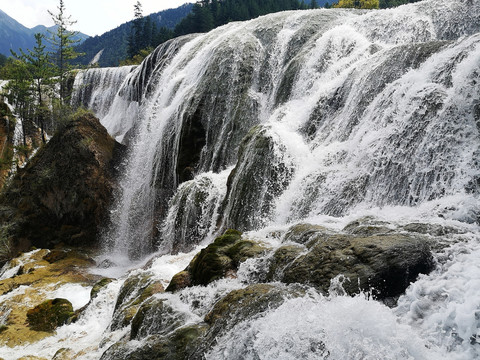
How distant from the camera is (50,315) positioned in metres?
11.0

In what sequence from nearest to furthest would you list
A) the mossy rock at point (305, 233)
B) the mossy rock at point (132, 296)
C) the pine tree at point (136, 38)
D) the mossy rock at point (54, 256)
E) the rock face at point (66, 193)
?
the mossy rock at point (305, 233) → the mossy rock at point (132, 296) → the mossy rock at point (54, 256) → the rock face at point (66, 193) → the pine tree at point (136, 38)

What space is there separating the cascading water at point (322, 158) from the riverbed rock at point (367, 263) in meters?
0.24

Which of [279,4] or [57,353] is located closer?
[57,353]

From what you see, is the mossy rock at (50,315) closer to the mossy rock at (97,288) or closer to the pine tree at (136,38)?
the mossy rock at (97,288)

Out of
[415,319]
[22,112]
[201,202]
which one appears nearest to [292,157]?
[201,202]

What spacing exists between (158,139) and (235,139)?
497 cm

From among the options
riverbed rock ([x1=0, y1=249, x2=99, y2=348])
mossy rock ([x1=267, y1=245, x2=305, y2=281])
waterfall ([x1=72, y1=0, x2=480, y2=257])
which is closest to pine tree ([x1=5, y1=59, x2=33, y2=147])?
waterfall ([x1=72, y1=0, x2=480, y2=257])

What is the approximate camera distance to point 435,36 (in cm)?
1501

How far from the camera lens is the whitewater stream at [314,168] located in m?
4.30

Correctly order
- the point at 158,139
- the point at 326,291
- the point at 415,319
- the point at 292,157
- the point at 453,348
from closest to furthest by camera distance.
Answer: the point at 453,348
the point at 415,319
the point at 326,291
the point at 292,157
the point at 158,139

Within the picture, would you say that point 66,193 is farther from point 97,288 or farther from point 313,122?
point 313,122

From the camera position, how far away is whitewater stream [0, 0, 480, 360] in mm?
4297

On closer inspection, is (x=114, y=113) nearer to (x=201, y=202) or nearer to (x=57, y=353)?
(x=201, y=202)

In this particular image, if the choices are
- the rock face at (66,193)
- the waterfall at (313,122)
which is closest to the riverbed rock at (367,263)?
the waterfall at (313,122)
